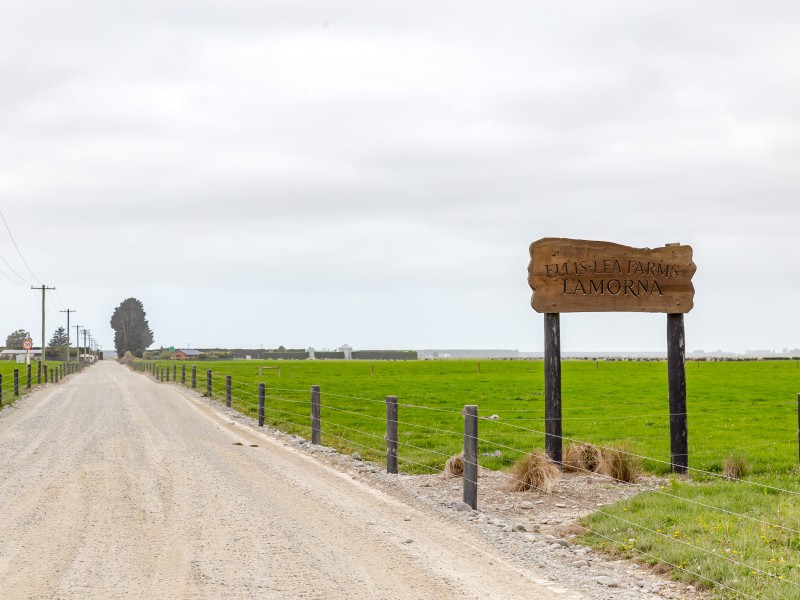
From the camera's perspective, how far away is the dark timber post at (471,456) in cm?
1091

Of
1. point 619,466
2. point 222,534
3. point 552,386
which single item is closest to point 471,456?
point 552,386

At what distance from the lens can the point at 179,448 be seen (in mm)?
17141

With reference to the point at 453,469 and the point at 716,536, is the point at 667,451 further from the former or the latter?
the point at 716,536

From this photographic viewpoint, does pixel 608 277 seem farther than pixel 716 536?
Yes

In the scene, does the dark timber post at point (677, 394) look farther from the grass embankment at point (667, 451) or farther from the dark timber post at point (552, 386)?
the dark timber post at point (552, 386)

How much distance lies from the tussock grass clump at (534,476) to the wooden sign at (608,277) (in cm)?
271

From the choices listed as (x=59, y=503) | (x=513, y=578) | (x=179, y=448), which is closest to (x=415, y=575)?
(x=513, y=578)

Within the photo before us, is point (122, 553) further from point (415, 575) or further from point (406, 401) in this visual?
point (406, 401)

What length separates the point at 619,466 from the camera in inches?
527

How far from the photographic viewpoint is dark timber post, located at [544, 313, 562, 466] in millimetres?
13516

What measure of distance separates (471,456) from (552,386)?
325cm

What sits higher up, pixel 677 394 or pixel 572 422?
pixel 677 394

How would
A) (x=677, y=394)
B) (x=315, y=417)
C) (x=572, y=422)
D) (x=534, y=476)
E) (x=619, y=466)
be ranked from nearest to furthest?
(x=534, y=476), (x=619, y=466), (x=677, y=394), (x=315, y=417), (x=572, y=422)

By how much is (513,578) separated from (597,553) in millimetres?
1596
